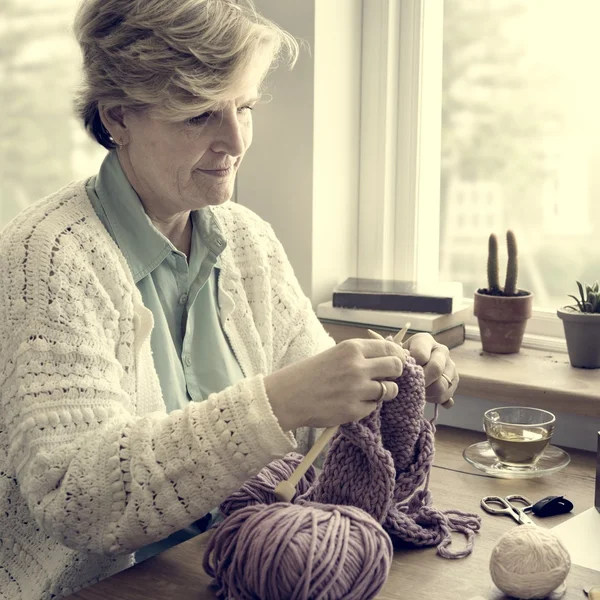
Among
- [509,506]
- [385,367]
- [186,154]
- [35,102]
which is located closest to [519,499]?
[509,506]

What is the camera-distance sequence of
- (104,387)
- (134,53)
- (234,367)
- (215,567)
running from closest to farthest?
1. (215,567)
2. (104,387)
3. (134,53)
4. (234,367)

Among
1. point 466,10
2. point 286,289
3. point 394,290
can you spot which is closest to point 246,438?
point 286,289

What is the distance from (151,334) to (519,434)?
0.59 meters

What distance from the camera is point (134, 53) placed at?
127 cm

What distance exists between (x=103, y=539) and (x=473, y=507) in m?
0.53

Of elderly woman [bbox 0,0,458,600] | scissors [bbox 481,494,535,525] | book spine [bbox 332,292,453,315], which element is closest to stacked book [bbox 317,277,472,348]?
book spine [bbox 332,292,453,315]

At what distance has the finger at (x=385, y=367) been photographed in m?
1.12

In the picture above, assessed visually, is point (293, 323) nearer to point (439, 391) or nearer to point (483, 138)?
point (439, 391)

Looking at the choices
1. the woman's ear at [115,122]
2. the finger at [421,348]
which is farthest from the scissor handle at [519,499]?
the woman's ear at [115,122]

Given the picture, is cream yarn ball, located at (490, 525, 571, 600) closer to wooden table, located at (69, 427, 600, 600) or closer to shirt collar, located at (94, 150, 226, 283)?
wooden table, located at (69, 427, 600, 600)

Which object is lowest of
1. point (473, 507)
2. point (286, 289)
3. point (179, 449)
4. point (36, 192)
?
point (473, 507)

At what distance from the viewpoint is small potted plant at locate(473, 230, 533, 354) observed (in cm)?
183

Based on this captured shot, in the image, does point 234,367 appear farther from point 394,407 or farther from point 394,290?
point 394,290

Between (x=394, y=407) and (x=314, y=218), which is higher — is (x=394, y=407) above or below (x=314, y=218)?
below
